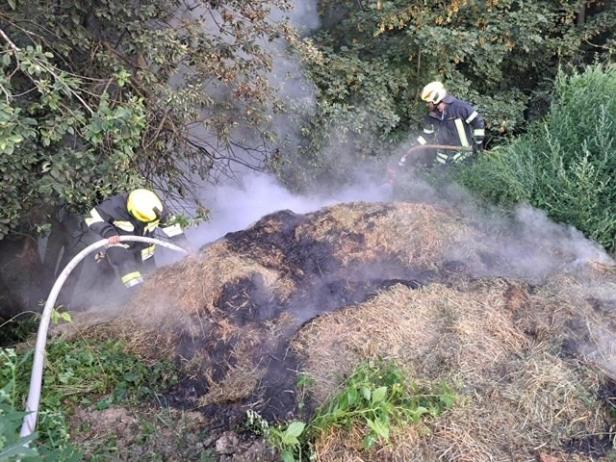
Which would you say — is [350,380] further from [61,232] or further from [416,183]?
[61,232]

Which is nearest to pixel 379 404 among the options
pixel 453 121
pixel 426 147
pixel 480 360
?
pixel 480 360

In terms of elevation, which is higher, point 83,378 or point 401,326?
point 83,378

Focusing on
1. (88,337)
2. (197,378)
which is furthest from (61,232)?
(197,378)

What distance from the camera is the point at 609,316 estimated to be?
4020 mm

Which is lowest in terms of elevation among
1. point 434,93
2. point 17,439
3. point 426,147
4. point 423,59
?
point 426,147

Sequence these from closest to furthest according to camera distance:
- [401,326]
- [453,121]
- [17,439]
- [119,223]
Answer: [17,439], [401,326], [119,223], [453,121]

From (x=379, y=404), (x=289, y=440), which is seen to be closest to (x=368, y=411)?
(x=379, y=404)

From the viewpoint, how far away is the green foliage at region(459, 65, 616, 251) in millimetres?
4934

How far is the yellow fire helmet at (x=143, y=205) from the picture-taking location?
16.7 ft

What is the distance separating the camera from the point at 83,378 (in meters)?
4.15

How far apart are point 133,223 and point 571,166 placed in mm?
4182

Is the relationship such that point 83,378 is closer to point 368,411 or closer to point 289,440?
point 289,440

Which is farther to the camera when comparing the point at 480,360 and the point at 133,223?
the point at 133,223

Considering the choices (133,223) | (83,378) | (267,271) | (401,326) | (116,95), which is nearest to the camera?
(401,326)
